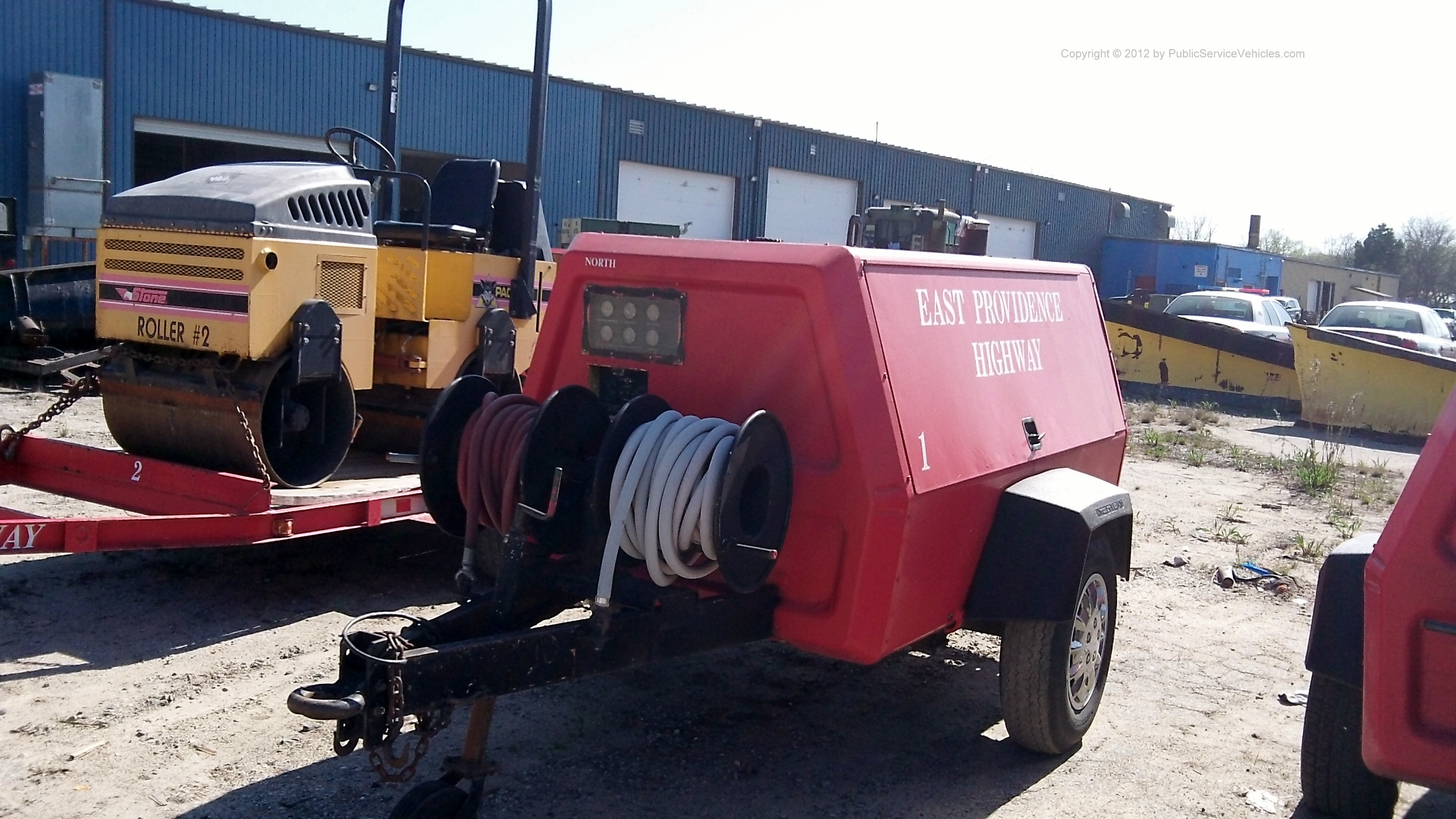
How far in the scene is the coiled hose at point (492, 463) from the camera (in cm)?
373

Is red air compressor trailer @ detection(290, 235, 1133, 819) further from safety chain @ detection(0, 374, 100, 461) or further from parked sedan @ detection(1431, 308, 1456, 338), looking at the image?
parked sedan @ detection(1431, 308, 1456, 338)

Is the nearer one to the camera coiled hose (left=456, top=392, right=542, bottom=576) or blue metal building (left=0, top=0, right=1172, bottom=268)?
coiled hose (left=456, top=392, right=542, bottom=576)

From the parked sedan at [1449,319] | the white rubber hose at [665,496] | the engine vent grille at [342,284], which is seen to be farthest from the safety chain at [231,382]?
the parked sedan at [1449,319]

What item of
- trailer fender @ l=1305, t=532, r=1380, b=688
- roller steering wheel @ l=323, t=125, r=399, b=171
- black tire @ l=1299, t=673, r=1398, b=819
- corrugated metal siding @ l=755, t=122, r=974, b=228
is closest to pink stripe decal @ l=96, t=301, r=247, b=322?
roller steering wheel @ l=323, t=125, r=399, b=171

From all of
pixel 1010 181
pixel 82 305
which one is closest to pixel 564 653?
pixel 82 305

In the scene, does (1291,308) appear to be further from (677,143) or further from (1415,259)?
(1415,259)

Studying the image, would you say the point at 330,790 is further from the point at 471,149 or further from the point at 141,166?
the point at 141,166

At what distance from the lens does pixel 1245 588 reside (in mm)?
7715

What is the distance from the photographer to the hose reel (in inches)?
140

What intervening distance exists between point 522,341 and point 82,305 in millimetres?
5457

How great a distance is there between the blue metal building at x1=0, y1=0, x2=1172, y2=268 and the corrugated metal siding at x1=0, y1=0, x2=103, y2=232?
0.02 meters

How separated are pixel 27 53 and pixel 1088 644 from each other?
18.0 m

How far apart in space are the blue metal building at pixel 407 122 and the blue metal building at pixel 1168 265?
32.5ft

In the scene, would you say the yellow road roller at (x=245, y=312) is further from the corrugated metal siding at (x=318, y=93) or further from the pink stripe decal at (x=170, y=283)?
the corrugated metal siding at (x=318, y=93)
